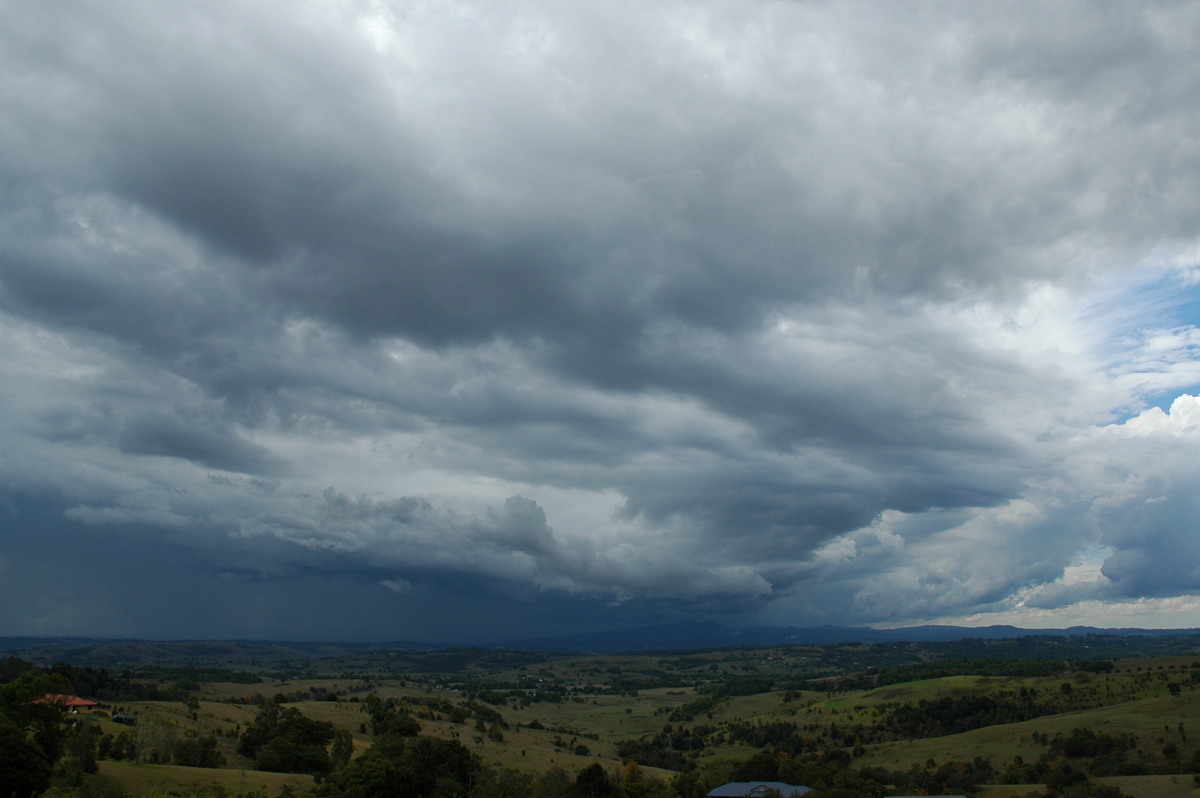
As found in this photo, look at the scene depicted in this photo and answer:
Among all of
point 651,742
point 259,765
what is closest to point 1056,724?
point 651,742

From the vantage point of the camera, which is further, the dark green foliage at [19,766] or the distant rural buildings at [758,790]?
the distant rural buildings at [758,790]

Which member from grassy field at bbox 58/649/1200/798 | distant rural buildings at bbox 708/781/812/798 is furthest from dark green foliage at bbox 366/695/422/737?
distant rural buildings at bbox 708/781/812/798

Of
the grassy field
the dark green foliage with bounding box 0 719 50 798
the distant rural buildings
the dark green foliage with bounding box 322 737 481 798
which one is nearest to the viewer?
the dark green foliage with bounding box 0 719 50 798

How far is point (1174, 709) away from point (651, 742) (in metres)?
97.1

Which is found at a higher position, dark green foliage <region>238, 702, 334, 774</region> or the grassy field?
dark green foliage <region>238, 702, 334, 774</region>

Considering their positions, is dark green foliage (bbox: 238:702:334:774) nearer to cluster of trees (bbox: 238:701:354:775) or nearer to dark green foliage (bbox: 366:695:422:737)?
cluster of trees (bbox: 238:701:354:775)

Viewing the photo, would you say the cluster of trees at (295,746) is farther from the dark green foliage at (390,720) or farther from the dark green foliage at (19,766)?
the dark green foliage at (19,766)

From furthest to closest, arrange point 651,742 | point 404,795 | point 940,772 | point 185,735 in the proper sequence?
point 651,742
point 940,772
point 185,735
point 404,795

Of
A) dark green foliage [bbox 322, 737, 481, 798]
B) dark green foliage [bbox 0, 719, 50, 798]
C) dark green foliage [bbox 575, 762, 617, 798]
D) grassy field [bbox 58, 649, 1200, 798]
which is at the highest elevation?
dark green foliage [bbox 0, 719, 50, 798]

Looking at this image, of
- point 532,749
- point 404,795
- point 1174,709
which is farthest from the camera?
point 532,749

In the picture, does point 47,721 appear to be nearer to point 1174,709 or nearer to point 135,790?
point 135,790

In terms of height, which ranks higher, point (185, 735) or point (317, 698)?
point (185, 735)

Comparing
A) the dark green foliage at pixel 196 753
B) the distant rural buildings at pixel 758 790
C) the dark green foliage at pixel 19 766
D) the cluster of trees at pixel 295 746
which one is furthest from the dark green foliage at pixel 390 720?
the dark green foliage at pixel 19 766

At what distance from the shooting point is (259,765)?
91.1 metres
